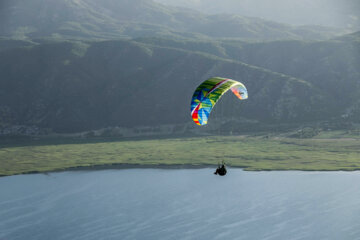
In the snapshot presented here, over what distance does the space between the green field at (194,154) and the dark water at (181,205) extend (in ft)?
27.7

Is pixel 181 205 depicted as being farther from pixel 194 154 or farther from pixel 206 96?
pixel 194 154

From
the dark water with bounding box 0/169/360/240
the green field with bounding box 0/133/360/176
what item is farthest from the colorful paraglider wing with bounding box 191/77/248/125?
the green field with bounding box 0/133/360/176

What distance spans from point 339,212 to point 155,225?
1184 inches

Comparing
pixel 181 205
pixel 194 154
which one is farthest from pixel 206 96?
pixel 194 154

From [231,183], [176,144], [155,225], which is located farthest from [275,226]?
[176,144]

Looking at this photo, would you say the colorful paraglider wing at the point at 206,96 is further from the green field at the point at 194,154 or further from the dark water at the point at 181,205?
the green field at the point at 194,154

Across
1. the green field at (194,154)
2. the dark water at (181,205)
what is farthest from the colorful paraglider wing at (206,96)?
the green field at (194,154)

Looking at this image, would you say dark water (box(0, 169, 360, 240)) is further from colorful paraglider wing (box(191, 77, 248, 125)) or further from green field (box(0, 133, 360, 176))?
colorful paraglider wing (box(191, 77, 248, 125))

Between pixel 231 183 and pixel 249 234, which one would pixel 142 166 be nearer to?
pixel 231 183

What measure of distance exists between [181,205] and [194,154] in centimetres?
4749

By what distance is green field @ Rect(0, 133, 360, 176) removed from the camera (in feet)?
397

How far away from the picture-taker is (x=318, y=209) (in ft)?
279

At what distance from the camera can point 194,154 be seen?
136 m

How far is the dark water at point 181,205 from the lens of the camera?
247ft
